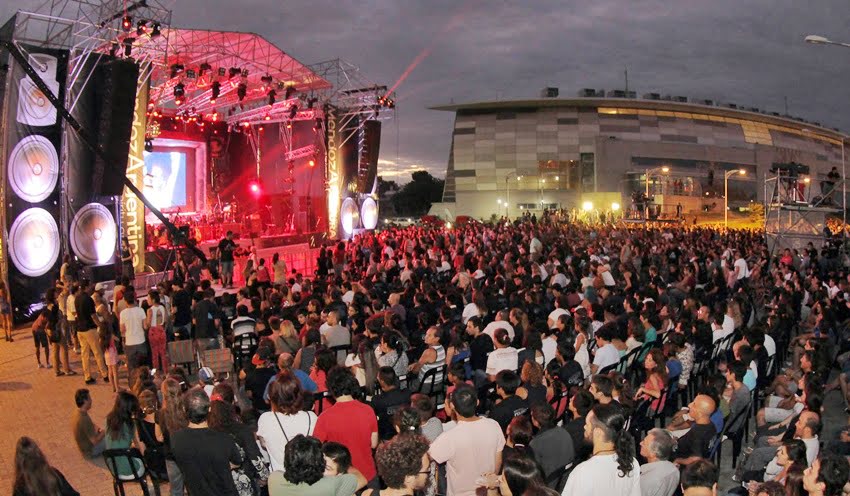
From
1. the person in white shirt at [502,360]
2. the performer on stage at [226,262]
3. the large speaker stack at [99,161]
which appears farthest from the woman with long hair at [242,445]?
the performer on stage at [226,262]

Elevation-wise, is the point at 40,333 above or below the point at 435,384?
above

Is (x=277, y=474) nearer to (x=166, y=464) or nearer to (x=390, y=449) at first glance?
(x=390, y=449)

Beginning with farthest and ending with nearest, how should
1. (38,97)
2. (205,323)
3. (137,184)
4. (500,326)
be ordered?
(137,184) → (38,97) → (205,323) → (500,326)

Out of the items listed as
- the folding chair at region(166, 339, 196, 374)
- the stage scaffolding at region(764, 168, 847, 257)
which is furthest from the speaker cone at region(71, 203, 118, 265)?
the stage scaffolding at region(764, 168, 847, 257)

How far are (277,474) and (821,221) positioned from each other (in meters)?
21.3

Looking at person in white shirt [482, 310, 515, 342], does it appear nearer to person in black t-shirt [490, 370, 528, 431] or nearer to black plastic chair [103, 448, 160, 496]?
person in black t-shirt [490, 370, 528, 431]

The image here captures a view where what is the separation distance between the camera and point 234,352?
9133 mm

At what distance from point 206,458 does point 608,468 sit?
233 cm

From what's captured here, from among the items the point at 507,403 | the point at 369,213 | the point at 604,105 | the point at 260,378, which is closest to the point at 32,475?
the point at 260,378

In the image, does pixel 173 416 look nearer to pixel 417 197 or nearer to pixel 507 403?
pixel 507 403

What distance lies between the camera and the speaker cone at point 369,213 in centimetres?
3020

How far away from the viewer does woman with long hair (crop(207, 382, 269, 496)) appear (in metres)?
4.24

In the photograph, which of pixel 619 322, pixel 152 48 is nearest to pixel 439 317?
pixel 619 322

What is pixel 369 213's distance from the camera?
3077 cm
